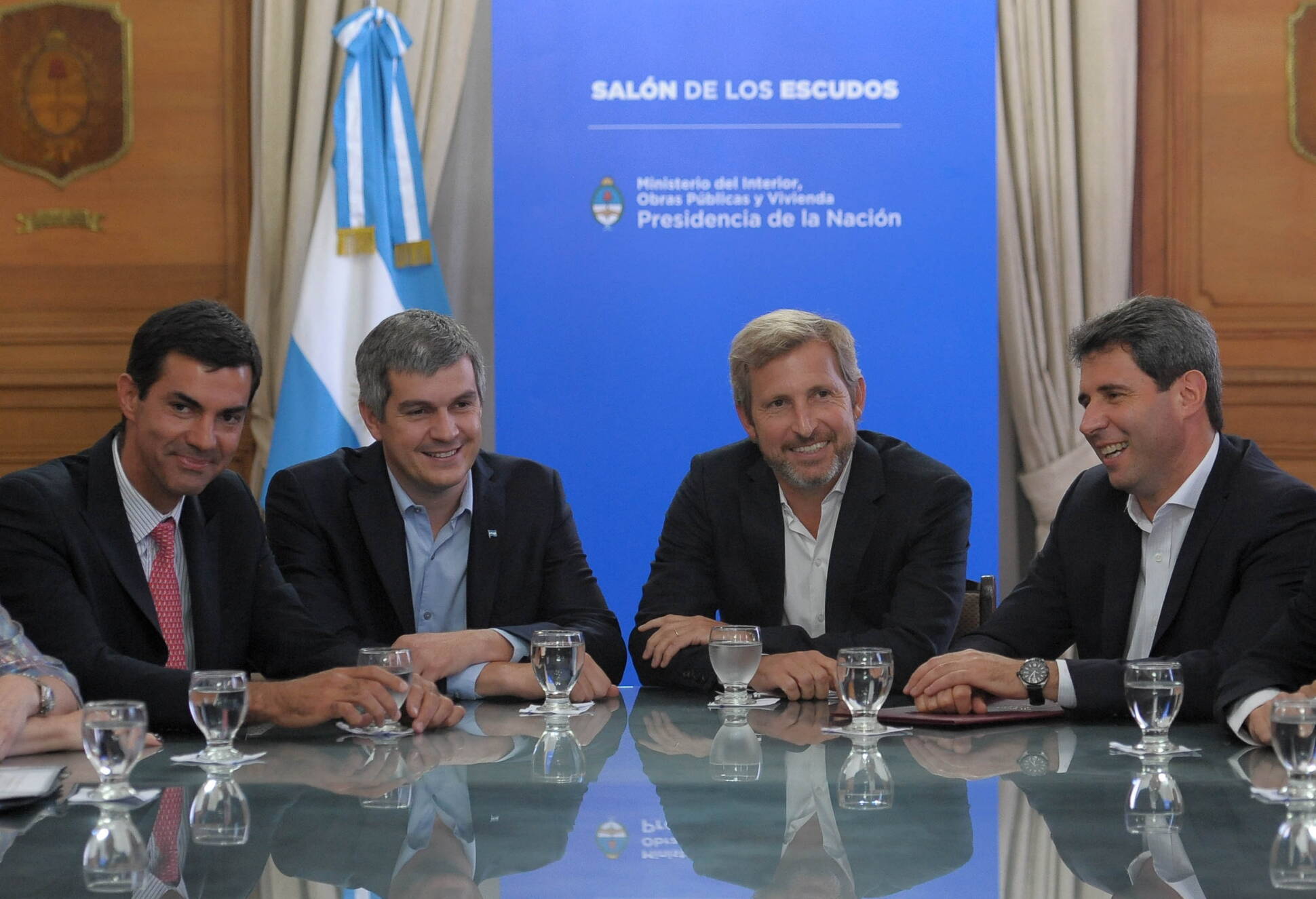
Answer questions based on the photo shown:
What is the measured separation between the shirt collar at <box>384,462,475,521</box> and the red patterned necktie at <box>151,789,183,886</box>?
4.93ft

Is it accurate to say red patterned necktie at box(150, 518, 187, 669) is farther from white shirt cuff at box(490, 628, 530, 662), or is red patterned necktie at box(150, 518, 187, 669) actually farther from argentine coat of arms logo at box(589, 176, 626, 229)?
argentine coat of arms logo at box(589, 176, 626, 229)

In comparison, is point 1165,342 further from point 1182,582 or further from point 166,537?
point 166,537

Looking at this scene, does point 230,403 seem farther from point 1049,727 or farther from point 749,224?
point 749,224

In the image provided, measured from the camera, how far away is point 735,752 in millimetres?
2180

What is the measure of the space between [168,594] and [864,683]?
1.59 meters

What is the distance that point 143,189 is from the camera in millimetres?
5590

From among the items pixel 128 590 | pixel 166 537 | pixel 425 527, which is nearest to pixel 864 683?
pixel 425 527

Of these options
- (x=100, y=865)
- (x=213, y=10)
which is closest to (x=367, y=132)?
(x=213, y=10)

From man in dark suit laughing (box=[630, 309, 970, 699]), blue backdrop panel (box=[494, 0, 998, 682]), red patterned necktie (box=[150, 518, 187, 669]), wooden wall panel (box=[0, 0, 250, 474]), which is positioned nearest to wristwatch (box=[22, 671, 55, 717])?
red patterned necktie (box=[150, 518, 187, 669])

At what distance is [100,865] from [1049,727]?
161cm

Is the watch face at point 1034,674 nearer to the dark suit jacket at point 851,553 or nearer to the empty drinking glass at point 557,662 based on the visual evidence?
the dark suit jacket at point 851,553

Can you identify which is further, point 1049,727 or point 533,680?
point 533,680

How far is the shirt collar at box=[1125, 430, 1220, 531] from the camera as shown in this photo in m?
2.98

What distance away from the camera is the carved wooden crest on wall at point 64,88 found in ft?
18.1
